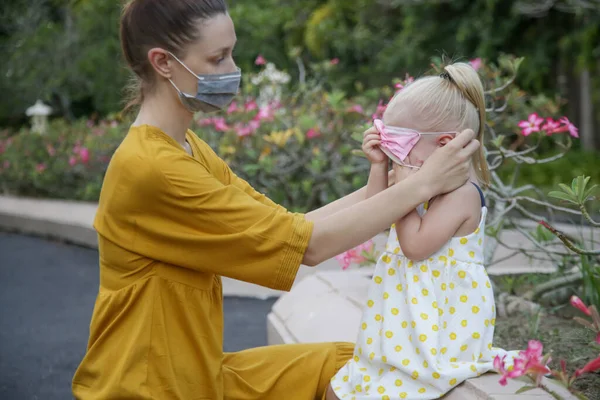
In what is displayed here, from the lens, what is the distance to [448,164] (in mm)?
2275

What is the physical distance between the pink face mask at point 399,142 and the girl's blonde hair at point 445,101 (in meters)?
0.04

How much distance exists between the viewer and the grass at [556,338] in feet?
9.71

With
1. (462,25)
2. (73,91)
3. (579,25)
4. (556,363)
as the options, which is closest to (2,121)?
(73,91)

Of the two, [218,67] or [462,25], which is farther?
[462,25]

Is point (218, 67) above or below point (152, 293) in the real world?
above

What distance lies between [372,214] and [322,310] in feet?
6.33

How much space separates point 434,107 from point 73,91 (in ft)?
76.7

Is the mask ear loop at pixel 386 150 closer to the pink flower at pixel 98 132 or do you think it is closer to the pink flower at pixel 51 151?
the pink flower at pixel 98 132

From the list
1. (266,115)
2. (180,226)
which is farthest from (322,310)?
(266,115)

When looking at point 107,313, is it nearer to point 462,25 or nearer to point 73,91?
point 462,25

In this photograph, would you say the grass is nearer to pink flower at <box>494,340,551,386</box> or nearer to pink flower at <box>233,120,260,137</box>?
pink flower at <box>494,340,551,386</box>

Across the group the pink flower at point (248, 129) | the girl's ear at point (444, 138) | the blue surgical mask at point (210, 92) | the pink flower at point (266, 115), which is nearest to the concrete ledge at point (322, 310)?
the girl's ear at point (444, 138)

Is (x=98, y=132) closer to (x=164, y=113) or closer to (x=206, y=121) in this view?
(x=206, y=121)

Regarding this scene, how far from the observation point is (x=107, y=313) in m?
2.30
